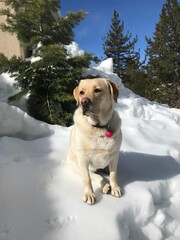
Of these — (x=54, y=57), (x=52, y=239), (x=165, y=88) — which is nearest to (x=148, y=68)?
(x=165, y=88)

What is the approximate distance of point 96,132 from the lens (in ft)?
10.5

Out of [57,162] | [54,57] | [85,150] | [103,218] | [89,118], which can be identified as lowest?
[103,218]

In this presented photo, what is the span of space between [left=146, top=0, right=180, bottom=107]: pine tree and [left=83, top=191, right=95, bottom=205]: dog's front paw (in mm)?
16939

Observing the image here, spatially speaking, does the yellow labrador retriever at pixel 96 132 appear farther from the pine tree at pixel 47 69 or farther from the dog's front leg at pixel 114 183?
the pine tree at pixel 47 69

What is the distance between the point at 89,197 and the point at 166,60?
18.7 m

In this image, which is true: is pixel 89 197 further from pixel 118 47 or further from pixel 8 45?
pixel 118 47

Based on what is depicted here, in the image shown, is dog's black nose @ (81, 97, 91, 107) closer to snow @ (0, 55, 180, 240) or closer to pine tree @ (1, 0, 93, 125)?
snow @ (0, 55, 180, 240)

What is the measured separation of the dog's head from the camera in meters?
2.98

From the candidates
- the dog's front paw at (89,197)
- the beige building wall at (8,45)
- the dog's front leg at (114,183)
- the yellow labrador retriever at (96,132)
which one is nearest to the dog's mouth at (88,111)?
the yellow labrador retriever at (96,132)

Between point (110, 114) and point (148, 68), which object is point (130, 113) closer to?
point (110, 114)

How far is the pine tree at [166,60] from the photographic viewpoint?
19.8 metres

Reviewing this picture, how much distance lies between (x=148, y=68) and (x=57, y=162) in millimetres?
18913

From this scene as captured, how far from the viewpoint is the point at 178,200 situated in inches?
140

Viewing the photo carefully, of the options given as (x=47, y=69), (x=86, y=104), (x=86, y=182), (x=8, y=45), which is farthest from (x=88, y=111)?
(x=8, y=45)
